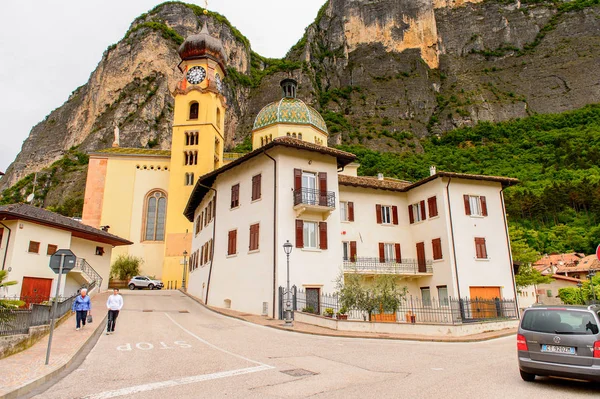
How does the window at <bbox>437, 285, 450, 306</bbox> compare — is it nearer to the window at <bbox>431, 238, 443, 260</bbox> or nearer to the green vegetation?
the window at <bbox>431, 238, 443, 260</bbox>

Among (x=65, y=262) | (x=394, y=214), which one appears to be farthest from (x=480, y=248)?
(x=65, y=262)

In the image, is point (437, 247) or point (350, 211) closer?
point (437, 247)

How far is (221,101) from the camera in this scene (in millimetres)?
53625

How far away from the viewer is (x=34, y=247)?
2556 cm

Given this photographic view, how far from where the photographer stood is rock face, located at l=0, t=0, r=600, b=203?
101 metres

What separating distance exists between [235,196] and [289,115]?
14.1 meters

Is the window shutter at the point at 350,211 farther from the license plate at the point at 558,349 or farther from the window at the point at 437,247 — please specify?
the license plate at the point at 558,349

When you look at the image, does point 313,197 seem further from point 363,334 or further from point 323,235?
point 363,334

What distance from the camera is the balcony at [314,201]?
877 inches

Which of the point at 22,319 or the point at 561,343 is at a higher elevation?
the point at 22,319

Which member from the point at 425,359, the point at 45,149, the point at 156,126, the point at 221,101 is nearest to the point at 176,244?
the point at 221,101

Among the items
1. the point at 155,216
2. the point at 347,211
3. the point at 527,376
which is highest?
the point at 155,216

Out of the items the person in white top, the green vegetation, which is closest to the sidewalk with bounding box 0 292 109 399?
the person in white top

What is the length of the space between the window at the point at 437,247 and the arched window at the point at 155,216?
33851 mm
